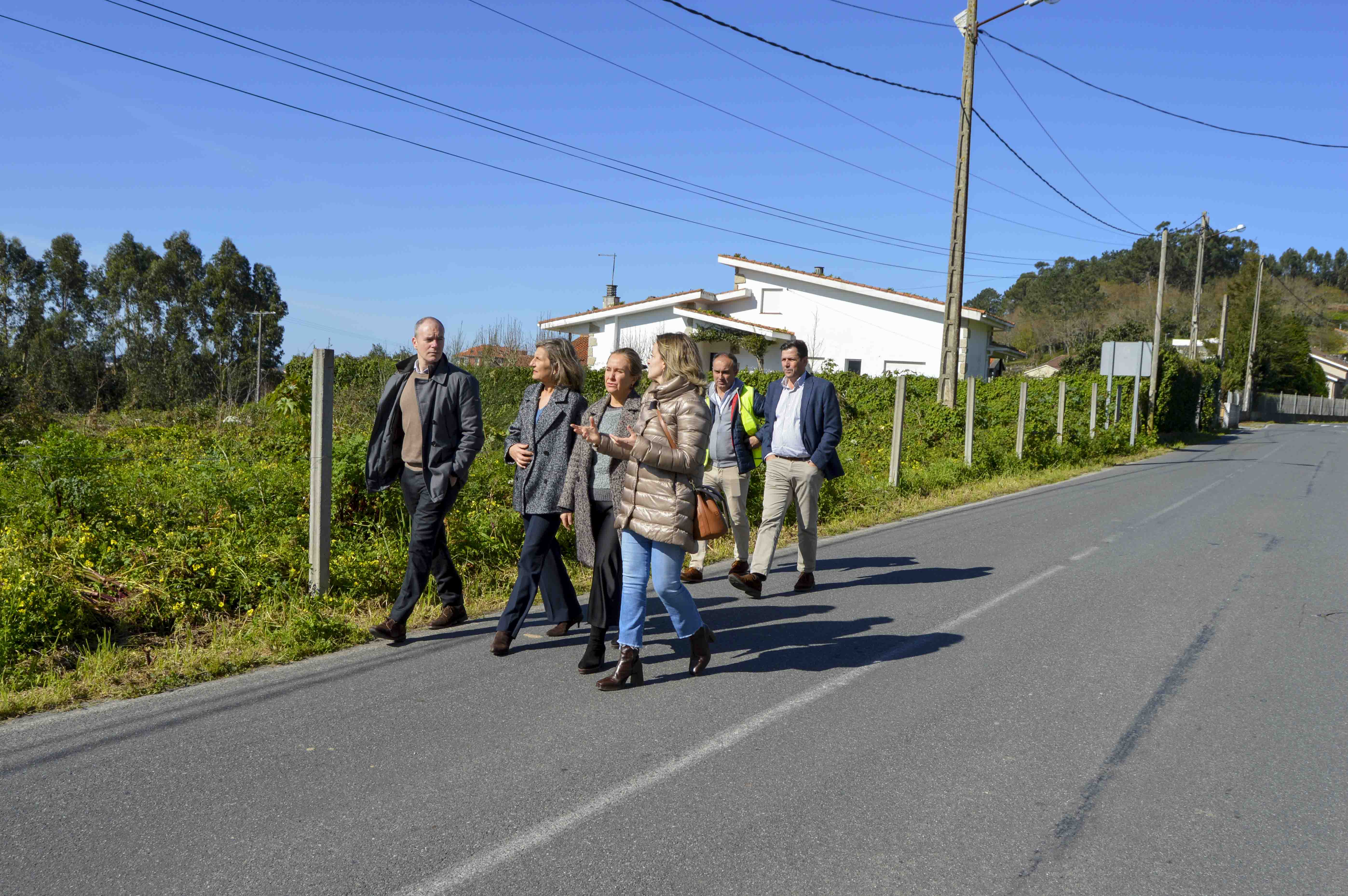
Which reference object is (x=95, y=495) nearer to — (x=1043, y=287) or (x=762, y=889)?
(x=762, y=889)

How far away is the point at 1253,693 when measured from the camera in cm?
520

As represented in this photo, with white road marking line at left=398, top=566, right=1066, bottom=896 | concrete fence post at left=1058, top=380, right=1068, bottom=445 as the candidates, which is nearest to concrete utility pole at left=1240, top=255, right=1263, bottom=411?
concrete fence post at left=1058, top=380, right=1068, bottom=445

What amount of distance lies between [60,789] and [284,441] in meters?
5.99

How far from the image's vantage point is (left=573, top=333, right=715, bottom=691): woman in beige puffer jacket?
4801 mm

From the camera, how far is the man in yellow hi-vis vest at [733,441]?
26.2ft

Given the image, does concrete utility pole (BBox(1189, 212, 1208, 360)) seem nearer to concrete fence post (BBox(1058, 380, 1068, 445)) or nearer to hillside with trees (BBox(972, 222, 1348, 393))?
hillside with trees (BBox(972, 222, 1348, 393))

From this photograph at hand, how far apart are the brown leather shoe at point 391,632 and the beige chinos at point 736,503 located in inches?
111

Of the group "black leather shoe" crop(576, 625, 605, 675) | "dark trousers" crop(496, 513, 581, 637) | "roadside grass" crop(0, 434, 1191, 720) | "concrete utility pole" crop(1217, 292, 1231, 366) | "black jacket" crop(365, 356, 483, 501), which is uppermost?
"concrete utility pole" crop(1217, 292, 1231, 366)

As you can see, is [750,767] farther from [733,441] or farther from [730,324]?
[730,324]

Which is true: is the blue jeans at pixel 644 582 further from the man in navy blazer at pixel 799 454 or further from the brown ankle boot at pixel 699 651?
the man in navy blazer at pixel 799 454

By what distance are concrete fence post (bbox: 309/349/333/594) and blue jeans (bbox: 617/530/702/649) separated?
238 cm

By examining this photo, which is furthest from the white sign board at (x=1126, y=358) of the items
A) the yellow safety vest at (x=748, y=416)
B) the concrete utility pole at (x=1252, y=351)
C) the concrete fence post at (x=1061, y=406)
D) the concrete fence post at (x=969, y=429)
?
the concrete utility pole at (x=1252, y=351)

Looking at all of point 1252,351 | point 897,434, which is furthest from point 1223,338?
point 897,434

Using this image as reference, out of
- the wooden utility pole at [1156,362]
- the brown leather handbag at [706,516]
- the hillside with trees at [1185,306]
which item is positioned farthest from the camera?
the hillside with trees at [1185,306]
